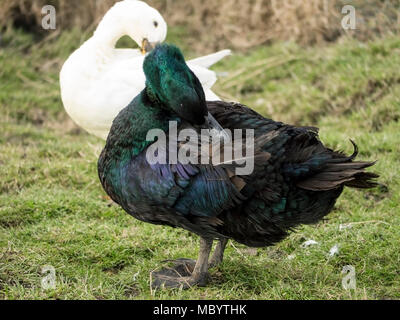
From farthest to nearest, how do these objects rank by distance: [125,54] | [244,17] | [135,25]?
[244,17] → [125,54] → [135,25]

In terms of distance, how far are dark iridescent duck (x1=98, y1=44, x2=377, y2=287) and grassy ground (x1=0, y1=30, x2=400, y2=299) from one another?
415 mm

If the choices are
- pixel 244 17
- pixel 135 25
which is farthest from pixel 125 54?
pixel 244 17

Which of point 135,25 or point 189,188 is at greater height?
point 135,25

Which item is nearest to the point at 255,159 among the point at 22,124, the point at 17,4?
the point at 22,124

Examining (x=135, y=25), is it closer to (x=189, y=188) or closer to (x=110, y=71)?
(x=110, y=71)

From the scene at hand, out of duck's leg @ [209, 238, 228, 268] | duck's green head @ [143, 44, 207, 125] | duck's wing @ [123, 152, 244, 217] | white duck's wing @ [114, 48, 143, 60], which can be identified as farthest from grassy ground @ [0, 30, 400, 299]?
duck's green head @ [143, 44, 207, 125]

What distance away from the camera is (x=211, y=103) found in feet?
12.9

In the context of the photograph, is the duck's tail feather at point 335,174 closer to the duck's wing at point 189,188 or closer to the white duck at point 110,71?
the duck's wing at point 189,188

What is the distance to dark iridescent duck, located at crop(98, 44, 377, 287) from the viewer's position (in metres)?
3.37

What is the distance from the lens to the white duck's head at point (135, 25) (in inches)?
225

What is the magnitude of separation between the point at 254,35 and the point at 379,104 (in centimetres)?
277

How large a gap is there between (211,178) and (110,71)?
7.85 feet

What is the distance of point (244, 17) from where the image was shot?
29.2 ft

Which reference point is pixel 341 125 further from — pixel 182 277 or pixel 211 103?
pixel 182 277
